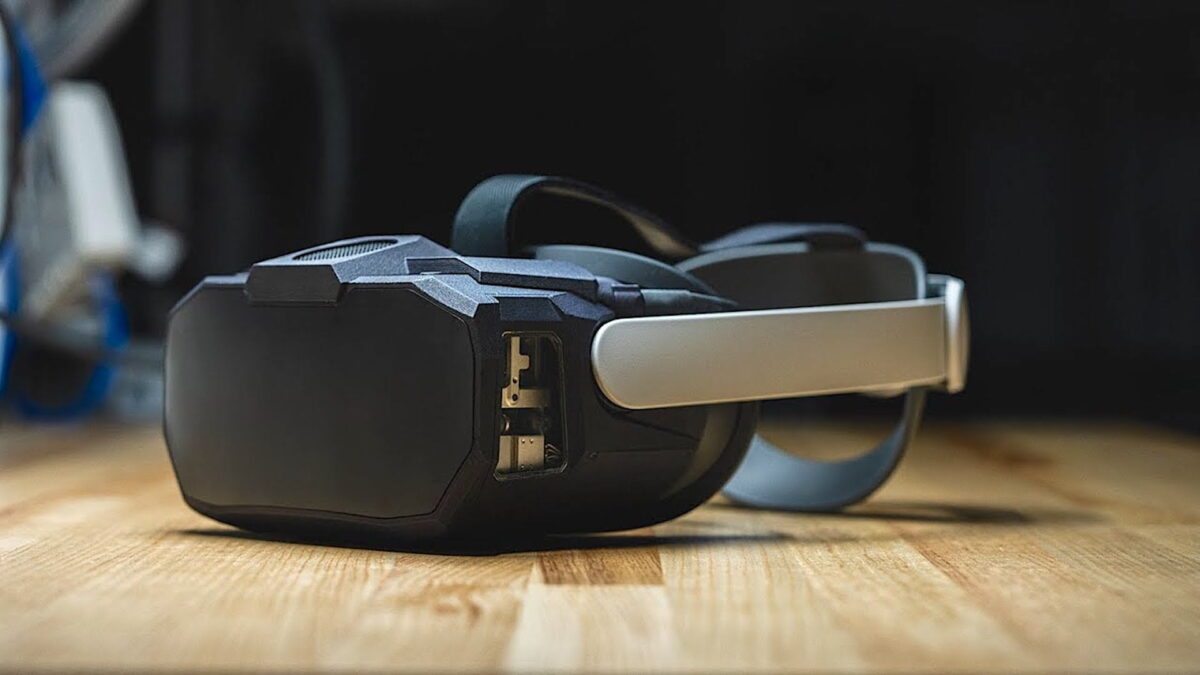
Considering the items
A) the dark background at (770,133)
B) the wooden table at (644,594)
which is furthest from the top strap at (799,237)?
the dark background at (770,133)

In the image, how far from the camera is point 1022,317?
191cm

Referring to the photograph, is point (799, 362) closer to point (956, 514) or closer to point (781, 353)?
point (781, 353)

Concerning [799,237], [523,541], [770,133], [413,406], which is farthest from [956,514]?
[770,133]

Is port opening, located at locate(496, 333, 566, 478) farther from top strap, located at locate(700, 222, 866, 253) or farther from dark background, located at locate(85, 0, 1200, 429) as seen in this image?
dark background, located at locate(85, 0, 1200, 429)

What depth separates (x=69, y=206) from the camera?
1.63 m

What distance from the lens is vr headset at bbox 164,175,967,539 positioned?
2.10 feet

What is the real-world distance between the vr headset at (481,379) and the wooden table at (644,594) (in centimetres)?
3

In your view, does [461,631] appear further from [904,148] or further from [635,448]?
[904,148]

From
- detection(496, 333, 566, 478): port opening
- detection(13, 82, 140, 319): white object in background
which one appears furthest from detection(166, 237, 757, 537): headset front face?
detection(13, 82, 140, 319): white object in background

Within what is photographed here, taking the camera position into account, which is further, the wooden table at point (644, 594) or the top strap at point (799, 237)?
the top strap at point (799, 237)

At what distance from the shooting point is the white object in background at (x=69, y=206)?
1600 mm

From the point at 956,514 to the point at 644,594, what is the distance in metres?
0.39

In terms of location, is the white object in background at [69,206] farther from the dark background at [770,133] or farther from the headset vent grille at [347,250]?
the headset vent grille at [347,250]

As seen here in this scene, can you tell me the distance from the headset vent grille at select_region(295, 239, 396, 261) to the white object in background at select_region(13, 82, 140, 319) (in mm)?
962
